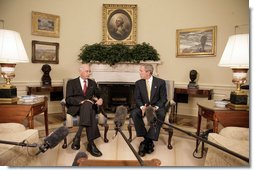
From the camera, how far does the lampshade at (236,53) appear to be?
1.47 metres

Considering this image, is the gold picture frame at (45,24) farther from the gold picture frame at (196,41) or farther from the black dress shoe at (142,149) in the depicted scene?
the black dress shoe at (142,149)

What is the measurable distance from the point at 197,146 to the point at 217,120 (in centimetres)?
28

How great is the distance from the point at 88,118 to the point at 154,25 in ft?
3.30

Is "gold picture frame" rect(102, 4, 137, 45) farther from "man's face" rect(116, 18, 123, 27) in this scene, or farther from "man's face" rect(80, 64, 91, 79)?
Result: "man's face" rect(80, 64, 91, 79)

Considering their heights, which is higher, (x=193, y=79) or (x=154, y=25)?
(x=154, y=25)

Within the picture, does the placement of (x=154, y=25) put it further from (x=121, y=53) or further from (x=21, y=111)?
(x=21, y=111)

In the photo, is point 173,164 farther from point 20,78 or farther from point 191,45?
point 20,78

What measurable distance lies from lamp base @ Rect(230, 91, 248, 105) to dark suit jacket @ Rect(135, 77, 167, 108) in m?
0.54

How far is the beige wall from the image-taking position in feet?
5.01

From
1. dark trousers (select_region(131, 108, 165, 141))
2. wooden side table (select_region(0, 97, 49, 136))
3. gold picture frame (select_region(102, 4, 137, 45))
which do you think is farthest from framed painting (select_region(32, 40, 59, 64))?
dark trousers (select_region(131, 108, 165, 141))

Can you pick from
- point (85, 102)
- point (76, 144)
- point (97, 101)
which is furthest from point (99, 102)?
point (76, 144)

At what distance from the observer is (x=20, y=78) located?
1.63 meters

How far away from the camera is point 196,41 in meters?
1.63

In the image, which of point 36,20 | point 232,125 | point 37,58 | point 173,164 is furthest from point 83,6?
point 232,125
